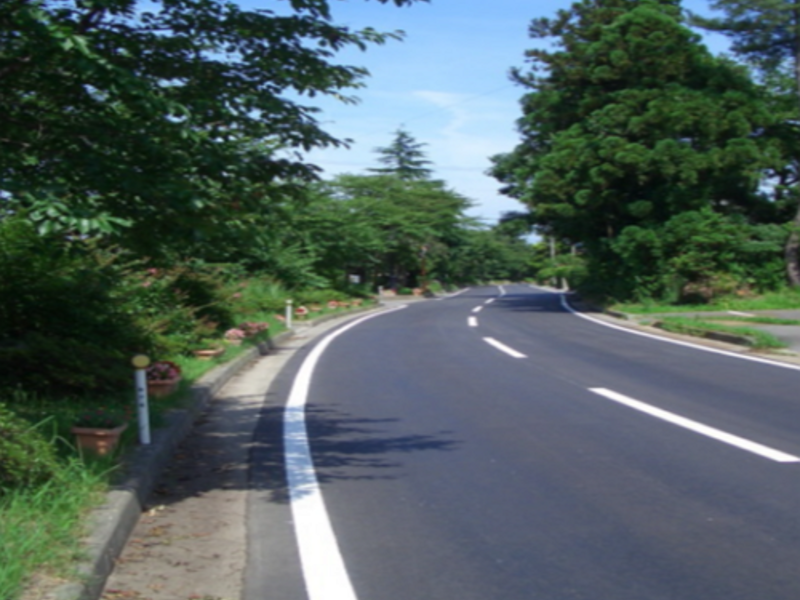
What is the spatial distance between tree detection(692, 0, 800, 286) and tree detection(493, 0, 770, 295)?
2.90 feet

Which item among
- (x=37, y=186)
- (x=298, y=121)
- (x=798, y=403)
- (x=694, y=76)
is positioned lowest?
(x=798, y=403)

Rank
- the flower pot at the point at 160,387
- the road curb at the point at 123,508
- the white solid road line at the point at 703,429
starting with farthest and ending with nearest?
the flower pot at the point at 160,387
the white solid road line at the point at 703,429
the road curb at the point at 123,508

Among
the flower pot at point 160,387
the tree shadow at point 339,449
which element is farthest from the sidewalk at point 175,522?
the flower pot at point 160,387

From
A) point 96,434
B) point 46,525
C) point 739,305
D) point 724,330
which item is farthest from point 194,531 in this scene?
point 739,305

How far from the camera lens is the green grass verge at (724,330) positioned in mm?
16766

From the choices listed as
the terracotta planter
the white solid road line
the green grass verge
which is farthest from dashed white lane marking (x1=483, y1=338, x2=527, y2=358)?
the terracotta planter

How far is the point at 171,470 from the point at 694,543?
434 cm

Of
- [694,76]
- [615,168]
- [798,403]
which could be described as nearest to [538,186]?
[615,168]

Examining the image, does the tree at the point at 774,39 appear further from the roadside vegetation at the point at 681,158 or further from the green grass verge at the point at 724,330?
the green grass verge at the point at 724,330

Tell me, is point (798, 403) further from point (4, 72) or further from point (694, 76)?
point (694, 76)

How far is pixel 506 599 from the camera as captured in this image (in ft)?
15.3

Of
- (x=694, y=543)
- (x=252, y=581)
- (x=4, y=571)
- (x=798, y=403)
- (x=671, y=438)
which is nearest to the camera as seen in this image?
A: (x=4, y=571)

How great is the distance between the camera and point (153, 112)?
5.91m

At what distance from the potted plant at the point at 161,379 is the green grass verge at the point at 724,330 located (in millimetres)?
10964
